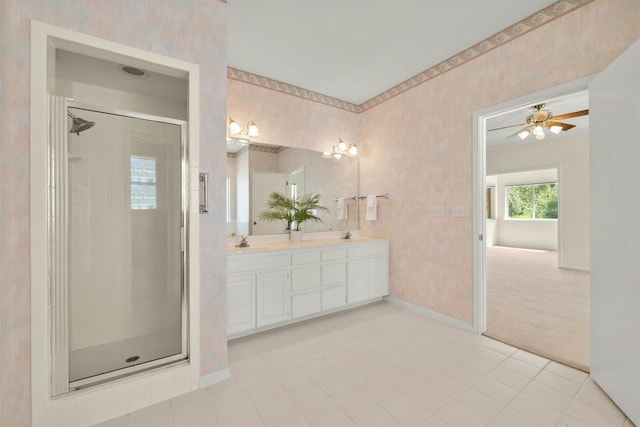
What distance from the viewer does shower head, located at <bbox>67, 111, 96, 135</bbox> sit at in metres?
1.56

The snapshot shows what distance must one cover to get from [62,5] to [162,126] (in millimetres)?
712

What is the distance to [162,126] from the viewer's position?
5.94 ft

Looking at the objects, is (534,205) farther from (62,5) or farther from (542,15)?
(62,5)

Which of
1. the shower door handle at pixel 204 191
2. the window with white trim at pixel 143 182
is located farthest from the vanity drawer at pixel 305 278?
the window with white trim at pixel 143 182

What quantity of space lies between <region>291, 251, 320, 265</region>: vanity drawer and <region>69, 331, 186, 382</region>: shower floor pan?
1.17 metres

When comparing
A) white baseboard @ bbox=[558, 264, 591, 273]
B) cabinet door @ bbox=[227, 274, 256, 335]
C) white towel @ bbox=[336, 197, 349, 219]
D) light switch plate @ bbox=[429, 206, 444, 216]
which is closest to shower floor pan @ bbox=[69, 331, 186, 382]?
cabinet door @ bbox=[227, 274, 256, 335]

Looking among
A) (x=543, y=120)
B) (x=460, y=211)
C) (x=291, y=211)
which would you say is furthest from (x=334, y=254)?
(x=543, y=120)

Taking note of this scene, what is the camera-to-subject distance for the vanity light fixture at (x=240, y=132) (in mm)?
2775

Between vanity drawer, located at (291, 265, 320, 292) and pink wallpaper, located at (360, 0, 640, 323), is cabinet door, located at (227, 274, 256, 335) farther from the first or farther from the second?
pink wallpaper, located at (360, 0, 640, 323)

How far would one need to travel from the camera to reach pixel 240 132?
2857mm

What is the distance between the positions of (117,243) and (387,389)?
2.13 m

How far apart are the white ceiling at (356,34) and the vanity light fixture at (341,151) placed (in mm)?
823

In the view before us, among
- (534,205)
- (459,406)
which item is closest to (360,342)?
(459,406)

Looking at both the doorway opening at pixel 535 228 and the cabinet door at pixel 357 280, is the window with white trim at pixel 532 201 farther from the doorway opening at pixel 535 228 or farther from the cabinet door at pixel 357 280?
the cabinet door at pixel 357 280
